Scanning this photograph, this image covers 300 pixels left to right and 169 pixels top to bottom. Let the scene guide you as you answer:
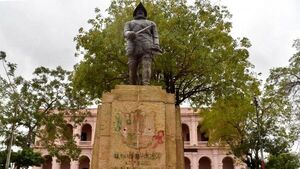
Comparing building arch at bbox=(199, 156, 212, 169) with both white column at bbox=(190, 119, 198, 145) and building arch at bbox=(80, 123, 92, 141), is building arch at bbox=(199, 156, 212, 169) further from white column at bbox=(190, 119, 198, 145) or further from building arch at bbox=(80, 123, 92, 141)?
building arch at bbox=(80, 123, 92, 141)

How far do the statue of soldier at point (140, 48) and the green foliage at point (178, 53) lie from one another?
21.0 feet

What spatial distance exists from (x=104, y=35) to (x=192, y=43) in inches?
166

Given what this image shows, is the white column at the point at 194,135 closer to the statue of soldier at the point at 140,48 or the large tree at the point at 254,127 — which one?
the large tree at the point at 254,127

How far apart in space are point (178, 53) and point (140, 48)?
24.5 ft

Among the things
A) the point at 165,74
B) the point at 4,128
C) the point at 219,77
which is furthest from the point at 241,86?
the point at 4,128

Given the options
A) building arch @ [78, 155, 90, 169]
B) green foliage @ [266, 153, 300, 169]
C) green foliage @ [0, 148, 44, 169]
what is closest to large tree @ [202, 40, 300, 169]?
green foliage @ [266, 153, 300, 169]

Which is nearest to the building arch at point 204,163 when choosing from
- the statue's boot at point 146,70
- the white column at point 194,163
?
the white column at point 194,163

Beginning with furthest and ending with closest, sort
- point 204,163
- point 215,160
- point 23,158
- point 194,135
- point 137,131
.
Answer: point 204,163, point 194,135, point 215,160, point 23,158, point 137,131

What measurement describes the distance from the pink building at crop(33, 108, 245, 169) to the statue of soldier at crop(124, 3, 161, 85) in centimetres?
2991

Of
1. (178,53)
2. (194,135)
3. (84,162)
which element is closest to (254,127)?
(178,53)

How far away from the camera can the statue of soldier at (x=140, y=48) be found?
380 inches

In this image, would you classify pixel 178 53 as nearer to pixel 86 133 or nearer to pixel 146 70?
pixel 146 70

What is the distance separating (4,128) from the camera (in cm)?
2186

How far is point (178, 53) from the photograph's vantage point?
56.0ft
